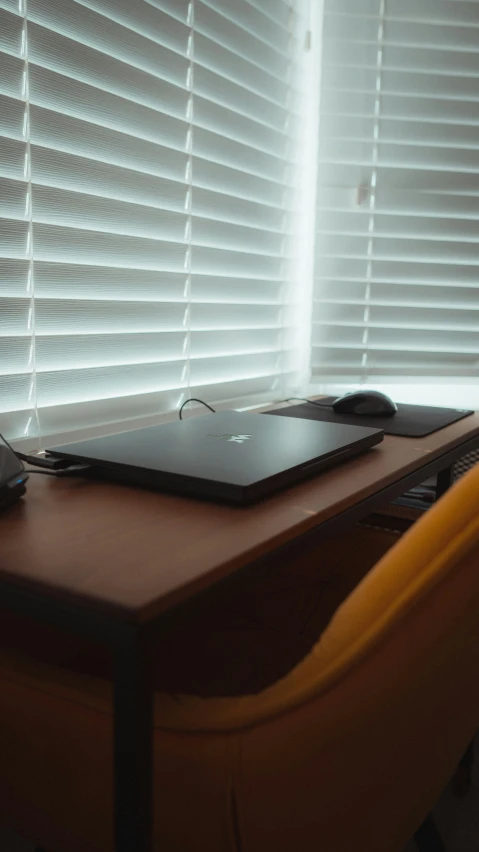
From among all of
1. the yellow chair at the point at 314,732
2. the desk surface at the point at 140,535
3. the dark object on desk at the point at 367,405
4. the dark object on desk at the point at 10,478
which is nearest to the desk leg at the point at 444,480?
the dark object on desk at the point at 367,405

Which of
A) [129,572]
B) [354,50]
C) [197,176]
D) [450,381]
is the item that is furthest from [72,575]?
[354,50]

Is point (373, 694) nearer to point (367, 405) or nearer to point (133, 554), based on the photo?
point (133, 554)

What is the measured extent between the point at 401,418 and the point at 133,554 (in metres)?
0.84

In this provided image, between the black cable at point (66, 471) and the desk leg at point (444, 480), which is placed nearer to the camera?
the black cable at point (66, 471)

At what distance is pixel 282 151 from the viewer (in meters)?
1.63

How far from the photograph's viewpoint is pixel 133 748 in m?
0.50

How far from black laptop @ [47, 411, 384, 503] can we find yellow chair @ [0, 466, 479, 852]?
212mm

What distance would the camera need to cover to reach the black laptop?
72cm

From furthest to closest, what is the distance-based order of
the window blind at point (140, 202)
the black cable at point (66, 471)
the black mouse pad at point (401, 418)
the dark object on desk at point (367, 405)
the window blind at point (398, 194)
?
1. the window blind at point (398, 194)
2. the dark object on desk at point (367, 405)
3. the black mouse pad at point (401, 418)
4. the window blind at point (140, 202)
5. the black cable at point (66, 471)

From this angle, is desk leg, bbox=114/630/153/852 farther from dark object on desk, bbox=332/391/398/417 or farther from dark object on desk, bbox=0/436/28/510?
dark object on desk, bbox=332/391/398/417

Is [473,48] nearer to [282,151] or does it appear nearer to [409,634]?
[282,151]

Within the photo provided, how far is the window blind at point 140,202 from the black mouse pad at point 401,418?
0.75 ft

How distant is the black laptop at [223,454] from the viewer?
72cm

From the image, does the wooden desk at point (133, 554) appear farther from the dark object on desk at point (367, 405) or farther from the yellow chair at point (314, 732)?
the dark object on desk at point (367, 405)
